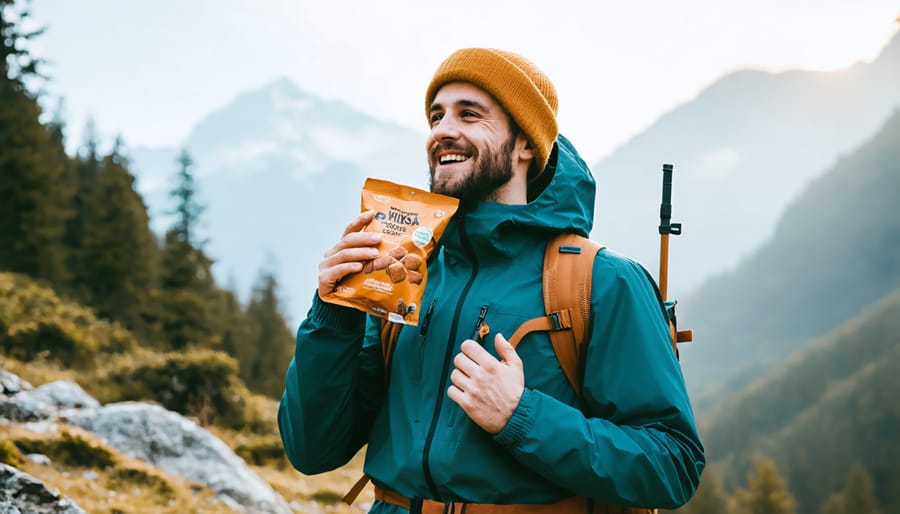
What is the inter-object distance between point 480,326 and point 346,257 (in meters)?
0.51

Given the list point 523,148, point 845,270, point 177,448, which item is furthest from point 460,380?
point 845,270

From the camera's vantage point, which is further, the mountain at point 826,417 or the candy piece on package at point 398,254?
the mountain at point 826,417

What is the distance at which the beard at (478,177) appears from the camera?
286cm

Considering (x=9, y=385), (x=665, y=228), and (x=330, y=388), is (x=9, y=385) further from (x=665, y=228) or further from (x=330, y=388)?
(x=665, y=228)

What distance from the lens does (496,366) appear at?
242 cm

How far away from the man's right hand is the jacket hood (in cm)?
37

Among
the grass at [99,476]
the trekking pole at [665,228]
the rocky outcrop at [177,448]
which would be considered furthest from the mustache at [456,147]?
the rocky outcrop at [177,448]

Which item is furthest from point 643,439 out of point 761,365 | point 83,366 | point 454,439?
point 761,365

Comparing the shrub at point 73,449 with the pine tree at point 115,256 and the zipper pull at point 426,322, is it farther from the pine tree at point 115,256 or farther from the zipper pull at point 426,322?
the pine tree at point 115,256

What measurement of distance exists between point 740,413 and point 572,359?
149m

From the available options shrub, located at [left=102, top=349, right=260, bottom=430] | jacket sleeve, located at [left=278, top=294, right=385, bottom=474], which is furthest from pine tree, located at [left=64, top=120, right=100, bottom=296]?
jacket sleeve, located at [left=278, top=294, right=385, bottom=474]

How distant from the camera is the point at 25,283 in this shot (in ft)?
67.1

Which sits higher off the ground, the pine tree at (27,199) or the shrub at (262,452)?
the pine tree at (27,199)

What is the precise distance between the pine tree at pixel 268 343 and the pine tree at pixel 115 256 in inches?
265
